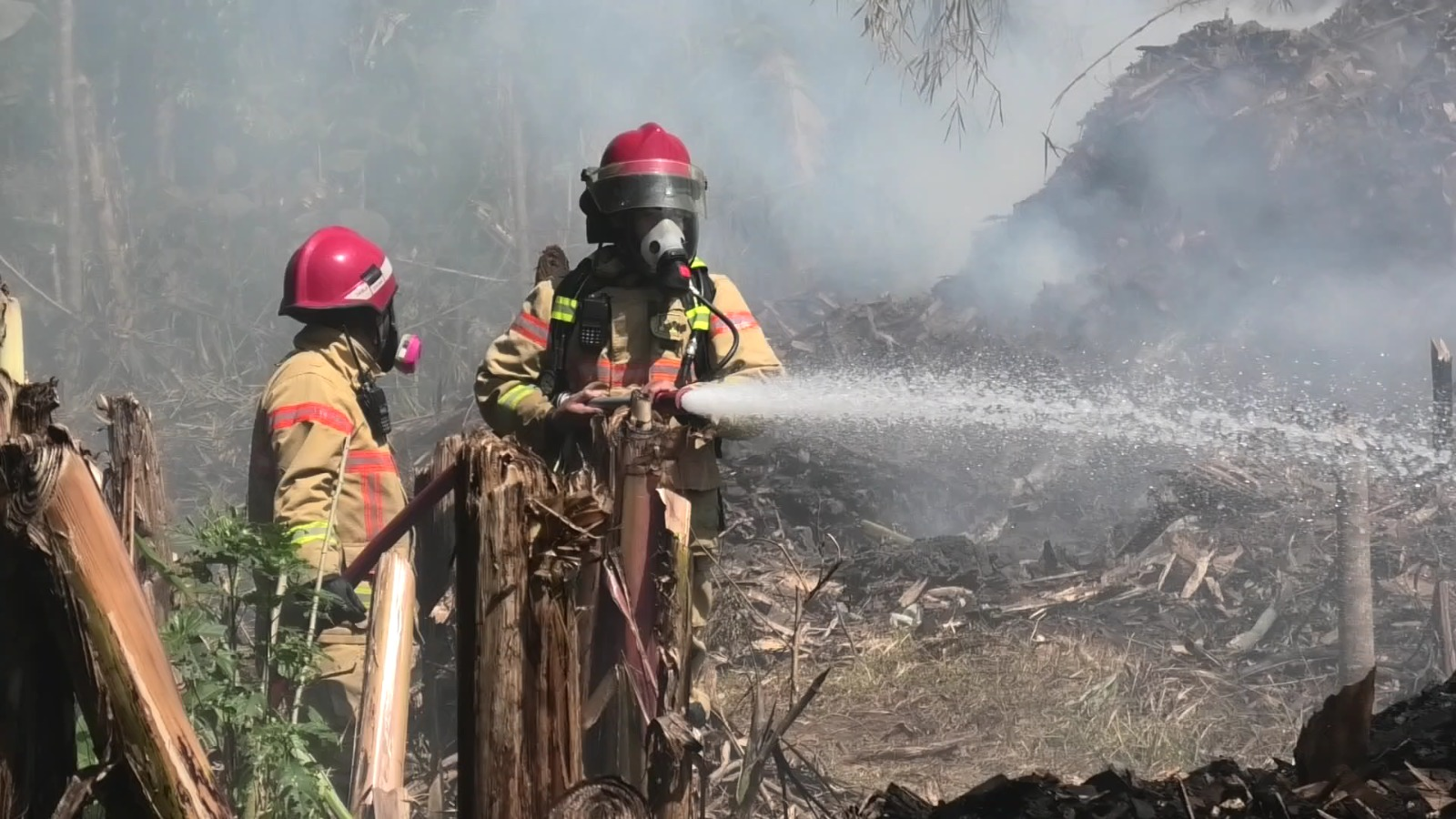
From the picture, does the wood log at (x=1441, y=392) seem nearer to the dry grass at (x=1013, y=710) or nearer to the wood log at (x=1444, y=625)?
the wood log at (x=1444, y=625)

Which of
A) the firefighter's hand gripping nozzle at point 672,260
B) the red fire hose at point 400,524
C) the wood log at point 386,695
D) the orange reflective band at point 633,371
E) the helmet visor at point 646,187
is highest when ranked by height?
the helmet visor at point 646,187

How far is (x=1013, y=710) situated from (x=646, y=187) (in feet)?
8.28

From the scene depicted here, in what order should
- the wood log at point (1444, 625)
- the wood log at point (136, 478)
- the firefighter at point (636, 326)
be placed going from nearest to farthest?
the wood log at point (136, 478) < the firefighter at point (636, 326) < the wood log at point (1444, 625)

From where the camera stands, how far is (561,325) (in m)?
4.25

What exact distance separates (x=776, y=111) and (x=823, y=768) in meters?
11.5

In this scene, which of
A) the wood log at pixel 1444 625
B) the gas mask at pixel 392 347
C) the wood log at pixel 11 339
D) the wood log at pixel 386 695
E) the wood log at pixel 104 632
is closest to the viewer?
the wood log at pixel 104 632

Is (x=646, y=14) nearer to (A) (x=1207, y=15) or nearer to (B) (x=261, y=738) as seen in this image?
(A) (x=1207, y=15)

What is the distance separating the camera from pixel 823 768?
4.78 metres

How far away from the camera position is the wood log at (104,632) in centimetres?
187

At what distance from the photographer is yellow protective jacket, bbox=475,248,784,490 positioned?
4.21 meters

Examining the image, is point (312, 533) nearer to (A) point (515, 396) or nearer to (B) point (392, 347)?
(A) point (515, 396)

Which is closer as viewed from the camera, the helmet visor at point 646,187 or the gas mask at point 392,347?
the helmet visor at point 646,187

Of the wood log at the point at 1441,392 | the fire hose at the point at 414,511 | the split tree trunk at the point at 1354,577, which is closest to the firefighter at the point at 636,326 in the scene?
the fire hose at the point at 414,511

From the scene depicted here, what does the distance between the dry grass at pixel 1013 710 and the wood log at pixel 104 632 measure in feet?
9.72
